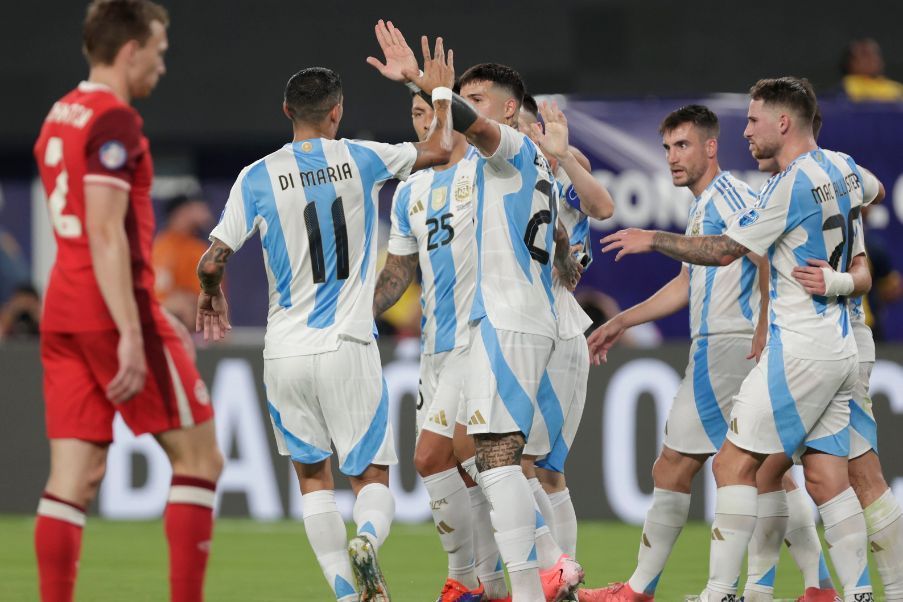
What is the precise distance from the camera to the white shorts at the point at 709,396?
7051mm

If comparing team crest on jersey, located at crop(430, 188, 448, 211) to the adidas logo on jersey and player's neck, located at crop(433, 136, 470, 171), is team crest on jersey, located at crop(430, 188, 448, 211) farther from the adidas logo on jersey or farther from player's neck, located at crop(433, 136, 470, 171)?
the adidas logo on jersey

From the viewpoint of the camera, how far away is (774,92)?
648cm

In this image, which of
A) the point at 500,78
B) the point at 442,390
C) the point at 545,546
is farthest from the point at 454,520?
the point at 500,78

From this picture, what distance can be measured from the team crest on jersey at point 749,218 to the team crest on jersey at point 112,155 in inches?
101

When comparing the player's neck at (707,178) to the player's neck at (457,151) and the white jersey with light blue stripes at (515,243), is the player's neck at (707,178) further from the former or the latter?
the white jersey with light blue stripes at (515,243)

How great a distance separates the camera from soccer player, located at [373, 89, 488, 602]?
7.00 m

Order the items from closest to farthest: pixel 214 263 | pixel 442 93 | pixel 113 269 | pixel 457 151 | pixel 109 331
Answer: pixel 113 269, pixel 109 331, pixel 442 93, pixel 214 263, pixel 457 151

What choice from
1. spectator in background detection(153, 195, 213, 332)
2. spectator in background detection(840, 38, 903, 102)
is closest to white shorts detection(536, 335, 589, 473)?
spectator in background detection(840, 38, 903, 102)

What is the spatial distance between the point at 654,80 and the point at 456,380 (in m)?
9.28

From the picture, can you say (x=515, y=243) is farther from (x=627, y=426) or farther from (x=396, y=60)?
(x=627, y=426)

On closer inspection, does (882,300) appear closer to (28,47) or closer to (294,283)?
(294,283)

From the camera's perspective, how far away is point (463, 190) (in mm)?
7191

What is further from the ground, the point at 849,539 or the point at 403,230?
the point at 403,230

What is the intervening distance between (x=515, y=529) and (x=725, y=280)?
69.4 inches
